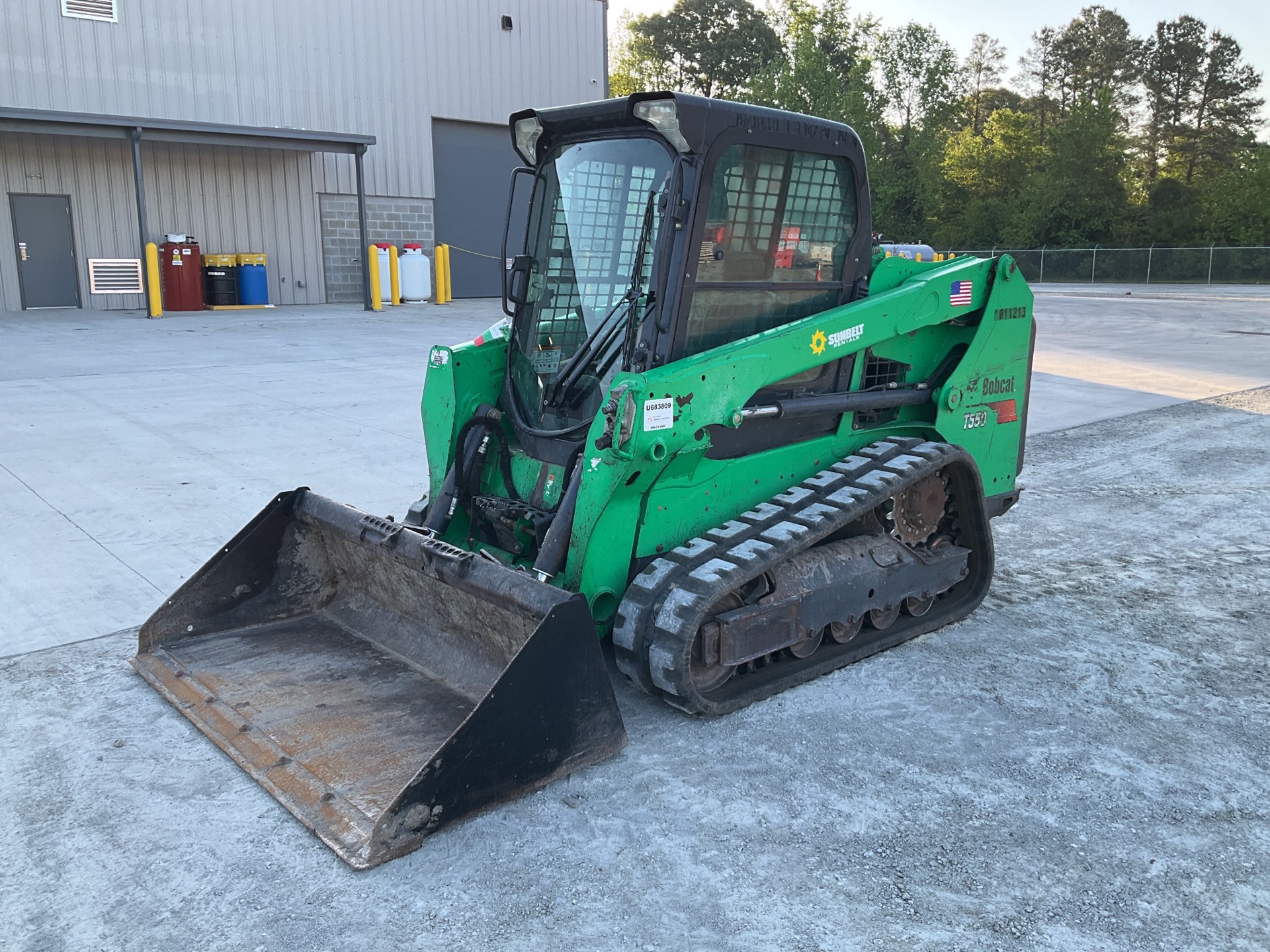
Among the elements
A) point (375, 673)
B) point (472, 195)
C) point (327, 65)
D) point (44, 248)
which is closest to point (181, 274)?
point (44, 248)

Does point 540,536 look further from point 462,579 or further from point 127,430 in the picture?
point 127,430

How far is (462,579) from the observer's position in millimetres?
3941

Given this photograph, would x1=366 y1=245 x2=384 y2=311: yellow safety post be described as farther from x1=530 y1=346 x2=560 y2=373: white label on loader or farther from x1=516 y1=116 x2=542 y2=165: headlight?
x1=530 y1=346 x2=560 y2=373: white label on loader

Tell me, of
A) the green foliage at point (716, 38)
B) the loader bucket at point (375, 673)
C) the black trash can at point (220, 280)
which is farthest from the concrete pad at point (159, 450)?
the green foliage at point (716, 38)

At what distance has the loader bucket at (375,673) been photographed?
3.38 m

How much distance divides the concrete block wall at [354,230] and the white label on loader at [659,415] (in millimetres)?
20631

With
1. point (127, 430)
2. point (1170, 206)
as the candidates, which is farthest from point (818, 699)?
point (1170, 206)

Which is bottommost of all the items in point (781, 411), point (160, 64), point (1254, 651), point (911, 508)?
point (1254, 651)

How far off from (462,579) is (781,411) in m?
1.54

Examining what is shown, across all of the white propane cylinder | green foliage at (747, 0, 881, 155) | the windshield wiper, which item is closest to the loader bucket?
the windshield wiper

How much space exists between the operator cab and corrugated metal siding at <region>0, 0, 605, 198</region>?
18.6 metres

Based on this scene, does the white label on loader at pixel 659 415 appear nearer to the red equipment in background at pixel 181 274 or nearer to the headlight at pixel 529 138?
the headlight at pixel 529 138

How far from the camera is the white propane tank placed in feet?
78.9

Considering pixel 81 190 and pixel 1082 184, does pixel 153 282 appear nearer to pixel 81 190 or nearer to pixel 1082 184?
pixel 81 190
